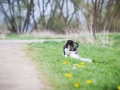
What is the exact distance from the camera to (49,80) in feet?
17.7

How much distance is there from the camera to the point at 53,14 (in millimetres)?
30688

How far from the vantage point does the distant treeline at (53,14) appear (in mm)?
29578

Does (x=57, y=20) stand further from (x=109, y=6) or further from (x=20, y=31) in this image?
(x=109, y=6)

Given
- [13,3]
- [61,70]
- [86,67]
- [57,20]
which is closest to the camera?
[61,70]

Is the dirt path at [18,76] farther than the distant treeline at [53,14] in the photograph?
No

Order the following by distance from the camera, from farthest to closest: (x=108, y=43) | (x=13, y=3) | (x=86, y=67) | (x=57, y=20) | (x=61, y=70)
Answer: (x=57, y=20), (x=13, y=3), (x=108, y=43), (x=86, y=67), (x=61, y=70)

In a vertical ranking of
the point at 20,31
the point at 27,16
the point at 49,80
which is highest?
the point at 49,80

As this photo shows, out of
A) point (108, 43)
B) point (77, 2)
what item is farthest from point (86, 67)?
point (77, 2)

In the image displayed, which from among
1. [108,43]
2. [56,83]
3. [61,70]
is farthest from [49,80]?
[108,43]

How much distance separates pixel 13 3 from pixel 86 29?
55.6ft

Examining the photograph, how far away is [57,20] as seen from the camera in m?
31.5

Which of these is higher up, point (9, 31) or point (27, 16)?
point (27, 16)

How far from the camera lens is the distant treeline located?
2958 centimetres

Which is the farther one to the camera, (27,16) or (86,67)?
(27,16)
